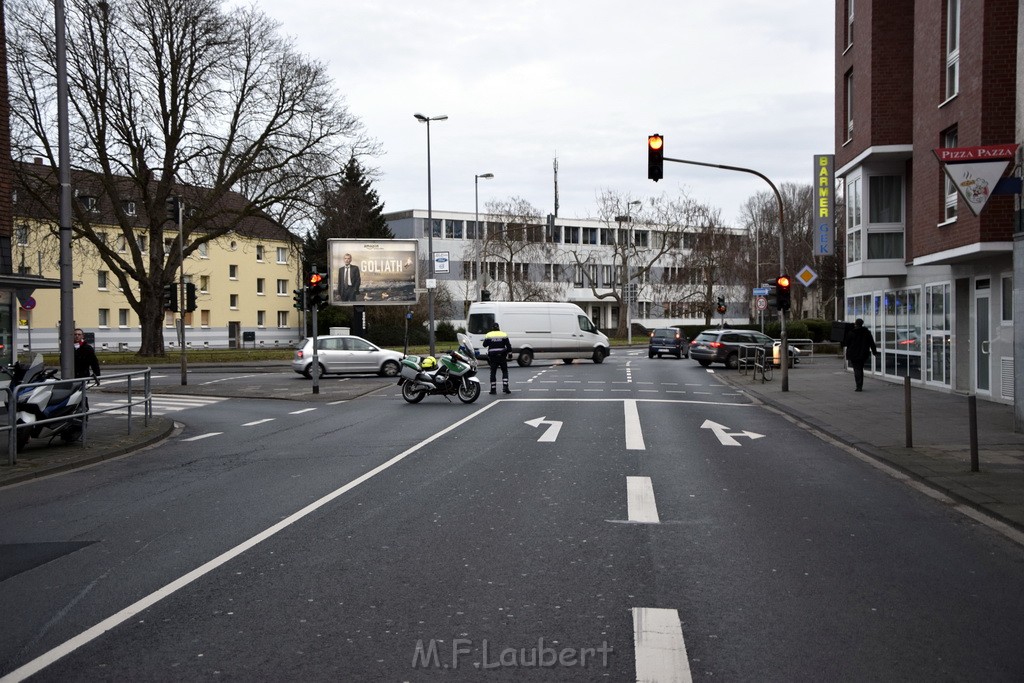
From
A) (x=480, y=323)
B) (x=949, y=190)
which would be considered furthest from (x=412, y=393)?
(x=480, y=323)

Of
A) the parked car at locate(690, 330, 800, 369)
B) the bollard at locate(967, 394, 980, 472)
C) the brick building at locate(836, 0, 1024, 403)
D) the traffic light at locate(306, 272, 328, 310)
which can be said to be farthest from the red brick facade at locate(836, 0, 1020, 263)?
the traffic light at locate(306, 272, 328, 310)

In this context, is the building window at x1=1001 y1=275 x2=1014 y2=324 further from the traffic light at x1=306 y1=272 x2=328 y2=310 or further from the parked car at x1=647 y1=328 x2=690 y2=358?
the parked car at x1=647 y1=328 x2=690 y2=358

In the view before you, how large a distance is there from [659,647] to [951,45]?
2094 centimetres

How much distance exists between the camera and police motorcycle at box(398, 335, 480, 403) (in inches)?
873

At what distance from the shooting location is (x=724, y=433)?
15727 millimetres

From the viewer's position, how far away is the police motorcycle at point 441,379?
72.7 ft

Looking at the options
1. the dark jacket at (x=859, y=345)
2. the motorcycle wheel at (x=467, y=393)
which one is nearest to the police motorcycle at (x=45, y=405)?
the motorcycle wheel at (x=467, y=393)

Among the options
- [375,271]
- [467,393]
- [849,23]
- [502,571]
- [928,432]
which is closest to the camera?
[502,571]

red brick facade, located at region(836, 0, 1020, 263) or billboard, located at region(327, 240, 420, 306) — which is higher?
red brick facade, located at region(836, 0, 1020, 263)

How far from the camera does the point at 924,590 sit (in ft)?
20.0

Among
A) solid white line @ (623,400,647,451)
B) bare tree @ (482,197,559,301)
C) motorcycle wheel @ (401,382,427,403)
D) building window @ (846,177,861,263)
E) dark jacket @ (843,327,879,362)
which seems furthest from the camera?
bare tree @ (482,197,559,301)

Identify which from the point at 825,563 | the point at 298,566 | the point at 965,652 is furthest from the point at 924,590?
the point at 298,566

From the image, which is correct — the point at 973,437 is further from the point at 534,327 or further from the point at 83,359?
the point at 534,327

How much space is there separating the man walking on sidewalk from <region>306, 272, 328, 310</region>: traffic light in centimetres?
1369
